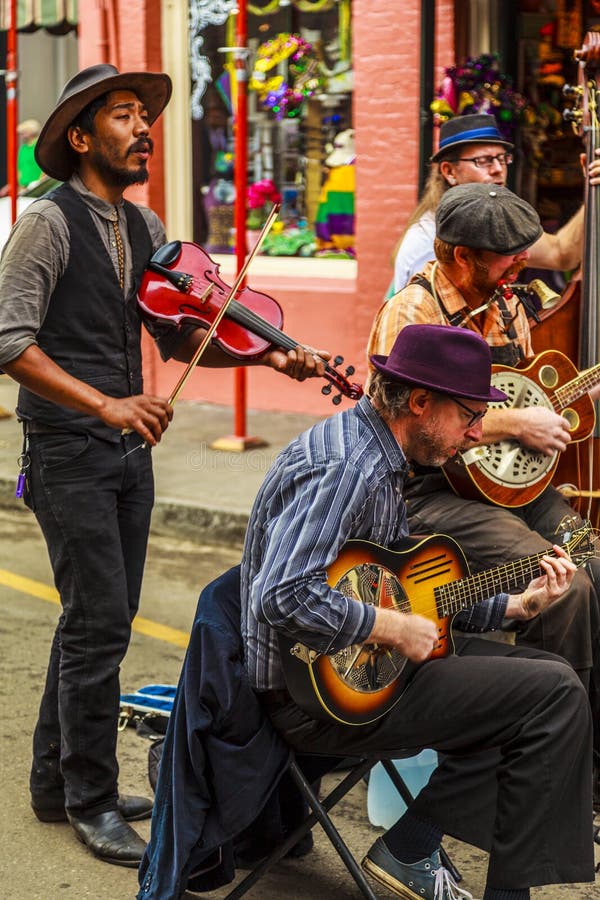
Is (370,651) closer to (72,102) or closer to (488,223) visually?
(488,223)

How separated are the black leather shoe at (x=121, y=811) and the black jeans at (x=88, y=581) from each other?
122 mm

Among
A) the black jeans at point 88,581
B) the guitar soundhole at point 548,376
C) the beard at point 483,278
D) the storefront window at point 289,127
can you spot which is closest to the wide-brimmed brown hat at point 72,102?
the black jeans at point 88,581

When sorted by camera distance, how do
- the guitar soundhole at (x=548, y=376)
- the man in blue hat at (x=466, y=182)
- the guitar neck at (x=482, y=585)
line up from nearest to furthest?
the guitar neck at (x=482, y=585) → the guitar soundhole at (x=548, y=376) → the man in blue hat at (x=466, y=182)

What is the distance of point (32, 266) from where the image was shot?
359 cm

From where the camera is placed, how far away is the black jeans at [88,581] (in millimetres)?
3725

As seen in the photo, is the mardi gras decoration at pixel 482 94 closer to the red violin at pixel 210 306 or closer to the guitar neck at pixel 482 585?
the red violin at pixel 210 306

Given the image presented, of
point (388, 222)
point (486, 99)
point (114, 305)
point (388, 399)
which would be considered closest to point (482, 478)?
point (388, 399)

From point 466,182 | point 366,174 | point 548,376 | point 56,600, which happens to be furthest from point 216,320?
point 366,174

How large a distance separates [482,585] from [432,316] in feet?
3.41

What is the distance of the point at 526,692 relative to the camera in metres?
3.20

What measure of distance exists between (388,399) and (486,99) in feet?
15.9

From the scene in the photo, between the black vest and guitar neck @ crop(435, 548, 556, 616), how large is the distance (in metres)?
1.06

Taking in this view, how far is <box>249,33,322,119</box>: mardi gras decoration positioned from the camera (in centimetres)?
944

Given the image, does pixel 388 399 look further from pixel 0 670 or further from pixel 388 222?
pixel 388 222
